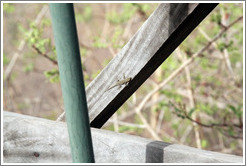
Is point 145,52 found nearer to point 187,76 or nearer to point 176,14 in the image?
point 176,14

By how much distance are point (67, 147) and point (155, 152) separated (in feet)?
1.05

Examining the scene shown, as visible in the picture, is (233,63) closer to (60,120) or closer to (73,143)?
(60,120)

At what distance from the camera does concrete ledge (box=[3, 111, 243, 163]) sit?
1071mm

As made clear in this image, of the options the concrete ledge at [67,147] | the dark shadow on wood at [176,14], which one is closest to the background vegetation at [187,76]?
the concrete ledge at [67,147]

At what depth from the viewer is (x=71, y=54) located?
0.91 m

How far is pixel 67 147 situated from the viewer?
126cm

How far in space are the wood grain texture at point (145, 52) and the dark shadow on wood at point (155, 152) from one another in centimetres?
19

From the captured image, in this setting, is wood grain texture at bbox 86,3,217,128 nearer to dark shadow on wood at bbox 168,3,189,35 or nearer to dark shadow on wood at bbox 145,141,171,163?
dark shadow on wood at bbox 168,3,189,35

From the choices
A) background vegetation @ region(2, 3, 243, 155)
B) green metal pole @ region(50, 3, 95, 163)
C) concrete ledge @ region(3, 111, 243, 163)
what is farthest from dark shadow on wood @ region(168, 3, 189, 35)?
background vegetation @ region(2, 3, 243, 155)

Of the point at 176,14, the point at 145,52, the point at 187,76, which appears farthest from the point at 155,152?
the point at 187,76

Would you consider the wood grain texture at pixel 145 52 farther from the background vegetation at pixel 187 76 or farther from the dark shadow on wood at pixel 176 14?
the background vegetation at pixel 187 76

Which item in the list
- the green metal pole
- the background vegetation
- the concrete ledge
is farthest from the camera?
the background vegetation

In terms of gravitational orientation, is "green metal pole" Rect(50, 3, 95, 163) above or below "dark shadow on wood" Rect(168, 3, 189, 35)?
below

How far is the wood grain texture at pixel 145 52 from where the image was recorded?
0.96 m
